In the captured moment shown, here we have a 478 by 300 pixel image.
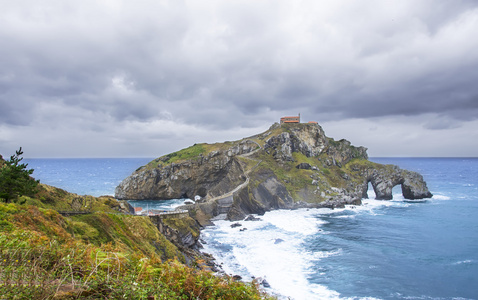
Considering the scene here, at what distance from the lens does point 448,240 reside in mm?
48375

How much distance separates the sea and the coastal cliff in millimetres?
9179

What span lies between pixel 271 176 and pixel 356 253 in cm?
A: 4687

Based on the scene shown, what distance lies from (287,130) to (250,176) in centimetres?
3843

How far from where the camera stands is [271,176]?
284 ft

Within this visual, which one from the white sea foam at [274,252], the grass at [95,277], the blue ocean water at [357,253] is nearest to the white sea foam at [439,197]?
the blue ocean water at [357,253]

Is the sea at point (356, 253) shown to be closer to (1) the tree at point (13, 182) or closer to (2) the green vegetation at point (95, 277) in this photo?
(2) the green vegetation at point (95, 277)

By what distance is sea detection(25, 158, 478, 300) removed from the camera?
29875mm

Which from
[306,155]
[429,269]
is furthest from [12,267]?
[306,155]

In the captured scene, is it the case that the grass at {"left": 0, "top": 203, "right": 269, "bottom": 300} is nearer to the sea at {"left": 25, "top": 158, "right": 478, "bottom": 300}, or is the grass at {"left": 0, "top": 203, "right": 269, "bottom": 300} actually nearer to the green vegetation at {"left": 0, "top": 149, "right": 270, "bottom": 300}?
the green vegetation at {"left": 0, "top": 149, "right": 270, "bottom": 300}

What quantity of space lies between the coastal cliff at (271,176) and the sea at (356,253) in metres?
9.18

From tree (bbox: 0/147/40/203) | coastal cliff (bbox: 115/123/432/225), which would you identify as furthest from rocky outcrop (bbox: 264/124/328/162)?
tree (bbox: 0/147/40/203)

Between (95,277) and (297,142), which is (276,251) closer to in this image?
(95,277)

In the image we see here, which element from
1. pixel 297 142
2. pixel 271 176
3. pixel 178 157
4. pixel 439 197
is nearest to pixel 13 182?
pixel 271 176

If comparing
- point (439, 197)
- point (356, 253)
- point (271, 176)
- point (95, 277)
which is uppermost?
point (95, 277)
